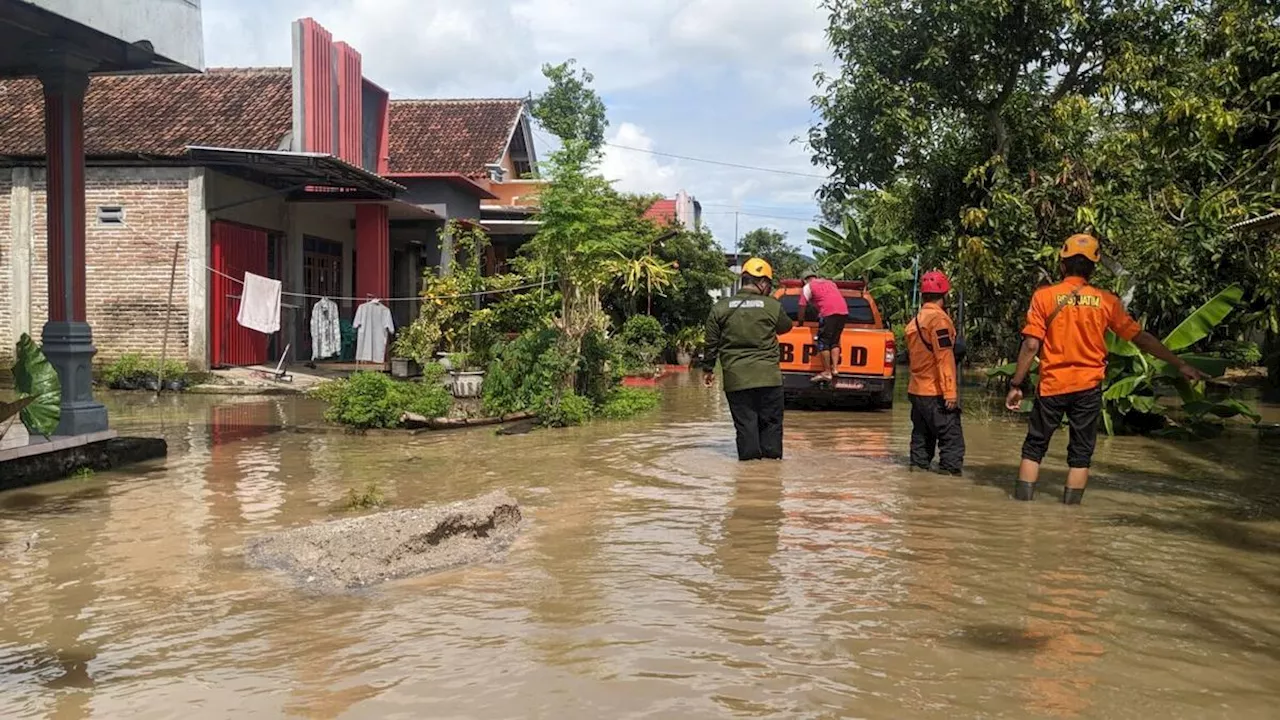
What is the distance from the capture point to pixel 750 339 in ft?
27.9

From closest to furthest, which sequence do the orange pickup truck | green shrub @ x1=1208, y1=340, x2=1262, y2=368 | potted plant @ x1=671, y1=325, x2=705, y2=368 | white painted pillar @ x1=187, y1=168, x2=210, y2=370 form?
1. green shrub @ x1=1208, y1=340, x2=1262, y2=368
2. the orange pickup truck
3. white painted pillar @ x1=187, y1=168, x2=210, y2=370
4. potted plant @ x1=671, y1=325, x2=705, y2=368

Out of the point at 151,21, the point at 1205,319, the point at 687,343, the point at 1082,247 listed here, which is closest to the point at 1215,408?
the point at 1205,319

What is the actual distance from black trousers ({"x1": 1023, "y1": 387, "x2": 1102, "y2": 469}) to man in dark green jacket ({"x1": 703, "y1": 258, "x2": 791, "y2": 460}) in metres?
2.18

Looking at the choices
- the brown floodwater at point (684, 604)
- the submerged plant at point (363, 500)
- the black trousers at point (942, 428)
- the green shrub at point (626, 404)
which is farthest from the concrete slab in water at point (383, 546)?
the green shrub at point (626, 404)

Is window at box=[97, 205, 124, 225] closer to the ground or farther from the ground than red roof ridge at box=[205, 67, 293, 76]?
closer to the ground

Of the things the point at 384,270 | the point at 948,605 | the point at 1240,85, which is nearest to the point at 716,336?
the point at 948,605

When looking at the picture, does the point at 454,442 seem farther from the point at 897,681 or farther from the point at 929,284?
the point at 897,681

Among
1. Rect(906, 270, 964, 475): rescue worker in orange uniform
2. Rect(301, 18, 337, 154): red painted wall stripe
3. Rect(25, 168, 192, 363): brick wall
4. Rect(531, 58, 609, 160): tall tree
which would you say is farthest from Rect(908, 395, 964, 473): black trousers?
Rect(531, 58, 609, 160): tall tree

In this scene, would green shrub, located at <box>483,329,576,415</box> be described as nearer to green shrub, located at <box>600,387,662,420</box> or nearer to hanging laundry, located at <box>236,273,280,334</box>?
green shrub, located at <box>600,387,662,420</box>

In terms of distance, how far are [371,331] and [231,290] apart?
8.52 feet

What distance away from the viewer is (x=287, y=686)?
3.77 m

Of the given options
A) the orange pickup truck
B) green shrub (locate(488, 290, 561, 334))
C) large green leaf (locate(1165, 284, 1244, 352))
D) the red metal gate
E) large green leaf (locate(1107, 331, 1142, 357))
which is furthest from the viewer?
the red metal gate

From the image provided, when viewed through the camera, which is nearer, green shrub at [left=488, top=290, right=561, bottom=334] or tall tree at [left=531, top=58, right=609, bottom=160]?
green shrub at [left=488, top=290, right=561, bottom=334]

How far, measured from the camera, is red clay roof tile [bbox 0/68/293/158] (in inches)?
698
